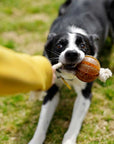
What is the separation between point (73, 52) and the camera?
114 inches

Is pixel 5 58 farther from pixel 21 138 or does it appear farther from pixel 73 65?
pixel 21 138

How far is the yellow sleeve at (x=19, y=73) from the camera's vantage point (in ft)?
6.32

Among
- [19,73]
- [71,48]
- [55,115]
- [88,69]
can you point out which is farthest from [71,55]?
[55,115]

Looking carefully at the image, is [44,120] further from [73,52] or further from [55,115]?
[73,52]

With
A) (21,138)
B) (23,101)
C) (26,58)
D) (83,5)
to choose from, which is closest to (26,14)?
(83,5)

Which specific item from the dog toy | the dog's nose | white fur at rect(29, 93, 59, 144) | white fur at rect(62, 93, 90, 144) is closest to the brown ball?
the dog toy

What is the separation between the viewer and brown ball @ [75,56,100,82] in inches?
104

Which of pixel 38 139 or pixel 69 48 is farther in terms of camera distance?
pixel 38 139

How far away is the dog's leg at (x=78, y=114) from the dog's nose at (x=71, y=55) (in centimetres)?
105

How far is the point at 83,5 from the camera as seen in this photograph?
5066 mm

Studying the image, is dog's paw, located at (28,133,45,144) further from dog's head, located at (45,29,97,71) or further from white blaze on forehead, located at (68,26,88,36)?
white blaze on forehead, located at (68,26,88,36)

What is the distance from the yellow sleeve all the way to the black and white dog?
81 centimetres

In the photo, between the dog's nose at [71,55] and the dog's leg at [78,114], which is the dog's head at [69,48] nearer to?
the dog's nose at [71,55]

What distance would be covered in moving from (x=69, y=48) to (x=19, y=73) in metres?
1.24
